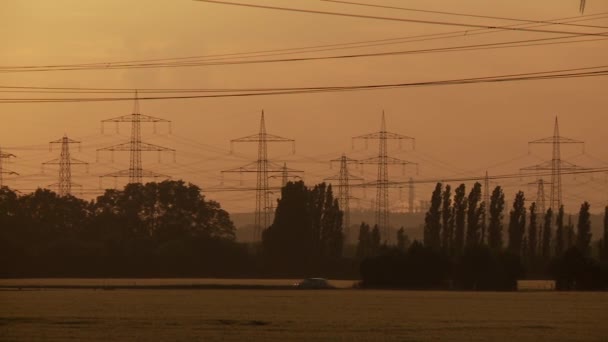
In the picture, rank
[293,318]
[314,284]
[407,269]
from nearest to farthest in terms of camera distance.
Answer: [293,318]
[314,284]
[407,269]

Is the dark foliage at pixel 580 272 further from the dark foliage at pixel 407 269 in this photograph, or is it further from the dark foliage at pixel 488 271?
the dark foliage at pixel 407 269

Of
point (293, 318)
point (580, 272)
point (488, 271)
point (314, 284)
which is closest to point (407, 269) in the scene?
point (488, 271)

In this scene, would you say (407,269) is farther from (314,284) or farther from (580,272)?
(580,272)

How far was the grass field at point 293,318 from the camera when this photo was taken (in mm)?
65688

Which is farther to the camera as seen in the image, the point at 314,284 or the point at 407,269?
the point at 407,269

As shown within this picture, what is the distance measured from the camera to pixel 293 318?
8056cm

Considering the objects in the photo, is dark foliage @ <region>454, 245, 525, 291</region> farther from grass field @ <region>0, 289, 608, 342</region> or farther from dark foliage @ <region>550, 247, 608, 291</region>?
grass field @ <region>0, 289, 608, 342</region>

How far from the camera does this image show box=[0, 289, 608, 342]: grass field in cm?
6569

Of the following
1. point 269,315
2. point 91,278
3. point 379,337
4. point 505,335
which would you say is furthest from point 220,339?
point 91,278

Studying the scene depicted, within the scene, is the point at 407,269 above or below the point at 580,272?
above

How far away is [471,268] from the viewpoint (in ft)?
500

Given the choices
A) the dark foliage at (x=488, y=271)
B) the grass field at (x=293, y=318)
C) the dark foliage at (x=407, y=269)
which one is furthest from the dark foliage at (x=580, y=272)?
the grass field at (x=293, y=318)

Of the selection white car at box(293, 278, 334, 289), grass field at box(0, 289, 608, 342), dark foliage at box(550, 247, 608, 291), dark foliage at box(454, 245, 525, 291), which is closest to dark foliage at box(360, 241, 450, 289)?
dark foliage at box(454, 245, 525, 291)

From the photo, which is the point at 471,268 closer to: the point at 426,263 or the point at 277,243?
the point at 426,263
